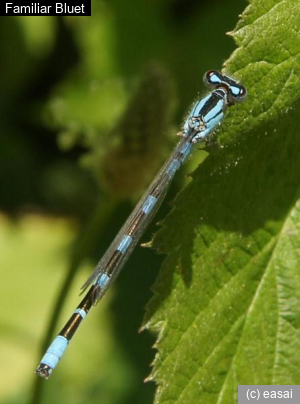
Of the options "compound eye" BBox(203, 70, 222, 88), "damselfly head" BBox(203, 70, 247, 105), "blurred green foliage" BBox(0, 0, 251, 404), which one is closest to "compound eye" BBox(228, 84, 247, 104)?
"damselfly head" BBox(203, 70, 247, 105)

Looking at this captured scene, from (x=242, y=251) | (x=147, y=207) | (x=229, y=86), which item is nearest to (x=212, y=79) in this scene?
(x=229, y=86)

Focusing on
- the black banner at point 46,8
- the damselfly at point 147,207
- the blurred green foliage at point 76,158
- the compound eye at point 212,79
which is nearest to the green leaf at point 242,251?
the damselfly at point 147,207

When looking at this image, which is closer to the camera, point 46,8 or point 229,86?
point 229,86

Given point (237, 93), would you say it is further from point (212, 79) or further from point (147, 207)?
point (147, 207)

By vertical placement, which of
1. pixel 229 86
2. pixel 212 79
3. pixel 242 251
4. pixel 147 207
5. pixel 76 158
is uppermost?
pixel 76 158

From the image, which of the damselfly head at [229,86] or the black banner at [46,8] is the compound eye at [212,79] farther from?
the black banner at [46,8]

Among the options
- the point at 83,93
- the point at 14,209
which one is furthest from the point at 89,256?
the point at 83,93
